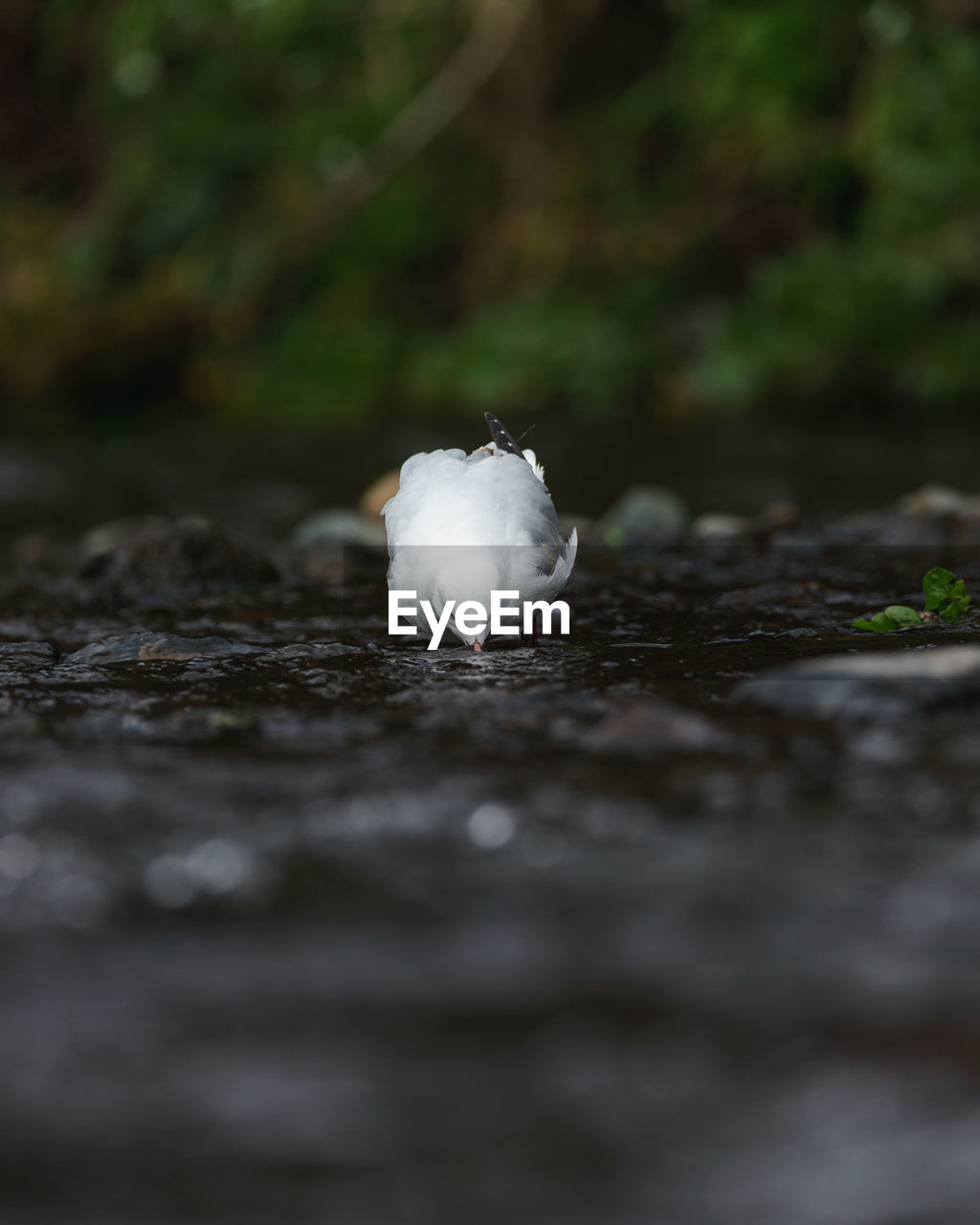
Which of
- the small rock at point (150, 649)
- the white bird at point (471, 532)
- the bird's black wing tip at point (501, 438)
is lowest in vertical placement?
the small rock at point (150, 649)

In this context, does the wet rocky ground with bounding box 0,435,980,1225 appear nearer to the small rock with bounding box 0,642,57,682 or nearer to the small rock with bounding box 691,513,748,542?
the small rock with bounding box 0,642,57,682

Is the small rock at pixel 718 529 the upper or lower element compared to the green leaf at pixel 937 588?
lower

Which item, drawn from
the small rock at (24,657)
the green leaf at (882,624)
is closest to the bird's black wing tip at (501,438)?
the green leaf at (882,624)

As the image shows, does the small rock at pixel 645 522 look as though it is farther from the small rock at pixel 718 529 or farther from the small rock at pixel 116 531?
the small rock at pixel 116 531

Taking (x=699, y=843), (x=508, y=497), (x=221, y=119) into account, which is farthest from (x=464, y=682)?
(x=221, y=119)

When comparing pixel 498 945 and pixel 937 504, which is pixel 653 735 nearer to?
pixel 498 945

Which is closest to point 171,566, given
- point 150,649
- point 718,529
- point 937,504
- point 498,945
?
point 150,649

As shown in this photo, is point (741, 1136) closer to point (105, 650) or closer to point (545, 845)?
point (545, 845)
